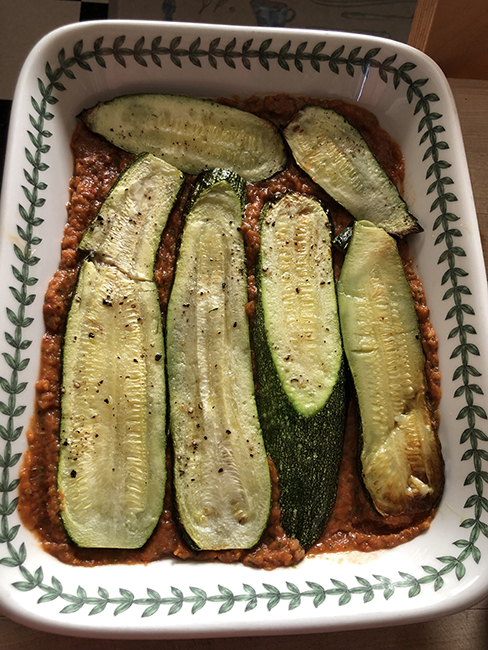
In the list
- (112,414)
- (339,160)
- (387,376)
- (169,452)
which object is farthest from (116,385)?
(339,160)

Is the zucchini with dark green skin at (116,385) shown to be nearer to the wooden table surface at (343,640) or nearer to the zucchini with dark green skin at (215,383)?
the zucchini with dark green skin at (215,383)

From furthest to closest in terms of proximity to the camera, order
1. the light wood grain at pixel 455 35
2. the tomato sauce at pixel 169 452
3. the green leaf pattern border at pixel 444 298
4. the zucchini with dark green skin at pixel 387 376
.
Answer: the light wood grain at pixel 455 35 < the zucchini with dark green skin at pixel 387 376 < the tomato sauce at pixel 169 452 < the green leaf pattern border at pixel 444 298

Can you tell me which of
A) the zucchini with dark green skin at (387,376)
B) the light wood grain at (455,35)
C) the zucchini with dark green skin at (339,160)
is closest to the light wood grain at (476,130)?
the light wood grain at (455,35)

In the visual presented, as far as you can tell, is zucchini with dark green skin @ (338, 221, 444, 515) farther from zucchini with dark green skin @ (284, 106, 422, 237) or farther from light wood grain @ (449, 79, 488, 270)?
light wood grain @ (449, 79, 488, 270)

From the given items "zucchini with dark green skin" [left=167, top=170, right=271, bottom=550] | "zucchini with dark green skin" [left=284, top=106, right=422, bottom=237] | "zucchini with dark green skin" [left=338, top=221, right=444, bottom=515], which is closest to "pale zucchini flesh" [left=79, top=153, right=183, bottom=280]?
"zucchini with dark green skin" [left=167, top=170, right=271, bottom=550]

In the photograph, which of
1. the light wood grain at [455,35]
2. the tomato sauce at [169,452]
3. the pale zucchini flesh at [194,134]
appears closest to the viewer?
the tomato sauce at [169,452]

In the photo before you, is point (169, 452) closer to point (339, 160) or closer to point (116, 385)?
point (116, 385)
